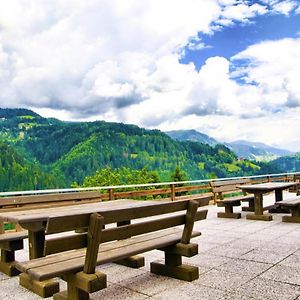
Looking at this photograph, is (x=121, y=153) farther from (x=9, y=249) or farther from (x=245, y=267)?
(x=245, y=267)

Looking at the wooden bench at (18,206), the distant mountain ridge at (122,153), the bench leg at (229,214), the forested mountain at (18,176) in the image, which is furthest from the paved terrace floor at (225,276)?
the distant mountain ridge at (122,153)

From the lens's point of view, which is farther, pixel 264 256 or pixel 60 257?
pixel 264 256

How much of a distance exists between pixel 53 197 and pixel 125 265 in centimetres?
169

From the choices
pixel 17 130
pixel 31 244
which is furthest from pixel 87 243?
pixel 17 130

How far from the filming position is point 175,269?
12.1 ft

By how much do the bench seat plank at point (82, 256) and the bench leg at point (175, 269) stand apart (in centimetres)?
22

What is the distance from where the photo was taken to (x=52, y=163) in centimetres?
13300

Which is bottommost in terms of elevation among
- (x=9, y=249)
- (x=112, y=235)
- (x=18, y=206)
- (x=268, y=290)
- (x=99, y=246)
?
(x=268, y=290)

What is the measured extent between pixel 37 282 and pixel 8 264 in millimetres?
770

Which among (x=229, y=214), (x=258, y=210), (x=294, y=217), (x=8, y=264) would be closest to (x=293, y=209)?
(x=294, y=217)

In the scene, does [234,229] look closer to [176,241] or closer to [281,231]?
[281,231]

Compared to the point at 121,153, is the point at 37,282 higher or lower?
lower

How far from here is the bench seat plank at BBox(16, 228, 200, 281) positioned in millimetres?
2684

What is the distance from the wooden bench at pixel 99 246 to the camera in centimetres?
266
